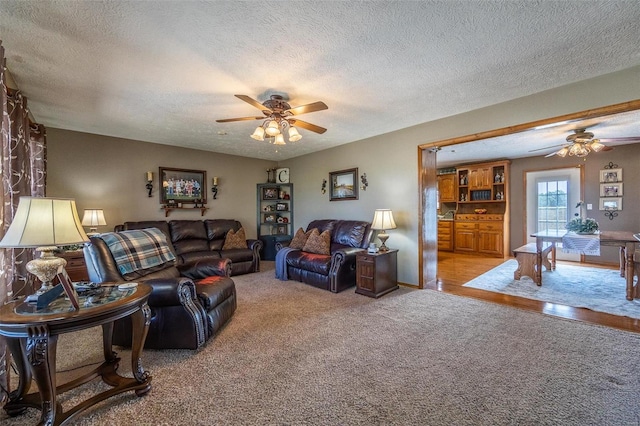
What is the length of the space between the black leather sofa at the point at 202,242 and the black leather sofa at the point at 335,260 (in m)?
0.61

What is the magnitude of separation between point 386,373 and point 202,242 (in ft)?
13.9

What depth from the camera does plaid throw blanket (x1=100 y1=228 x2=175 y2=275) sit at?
8.40 ft

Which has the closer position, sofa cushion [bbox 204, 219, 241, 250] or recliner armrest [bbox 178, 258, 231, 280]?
recliner armrest [bbox 178, 258, 231, 280]

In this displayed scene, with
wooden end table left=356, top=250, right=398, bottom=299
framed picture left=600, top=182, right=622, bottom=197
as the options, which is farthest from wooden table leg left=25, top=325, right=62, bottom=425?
framed picture left=600, top=182, right=622, bottom=197

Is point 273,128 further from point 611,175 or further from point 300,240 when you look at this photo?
point 611,175

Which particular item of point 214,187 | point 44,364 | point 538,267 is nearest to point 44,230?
point 44,364

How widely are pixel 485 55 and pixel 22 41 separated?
11.9 feet

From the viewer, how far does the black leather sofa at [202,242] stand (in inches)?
191

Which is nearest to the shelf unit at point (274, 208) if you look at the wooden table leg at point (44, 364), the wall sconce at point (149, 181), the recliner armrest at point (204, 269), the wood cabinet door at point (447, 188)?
the wall sconce at point (149, 181)

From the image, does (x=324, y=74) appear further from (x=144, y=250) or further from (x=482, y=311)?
(x=482, y=311)

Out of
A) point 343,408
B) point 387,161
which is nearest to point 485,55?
point 387,161

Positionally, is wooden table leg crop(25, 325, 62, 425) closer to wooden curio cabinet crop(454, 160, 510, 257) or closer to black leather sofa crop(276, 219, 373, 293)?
black leather sofa crop(276, 219, 373, 293)

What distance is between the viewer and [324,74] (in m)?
2.61

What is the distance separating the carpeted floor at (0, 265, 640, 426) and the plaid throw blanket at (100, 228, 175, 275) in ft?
2.59
